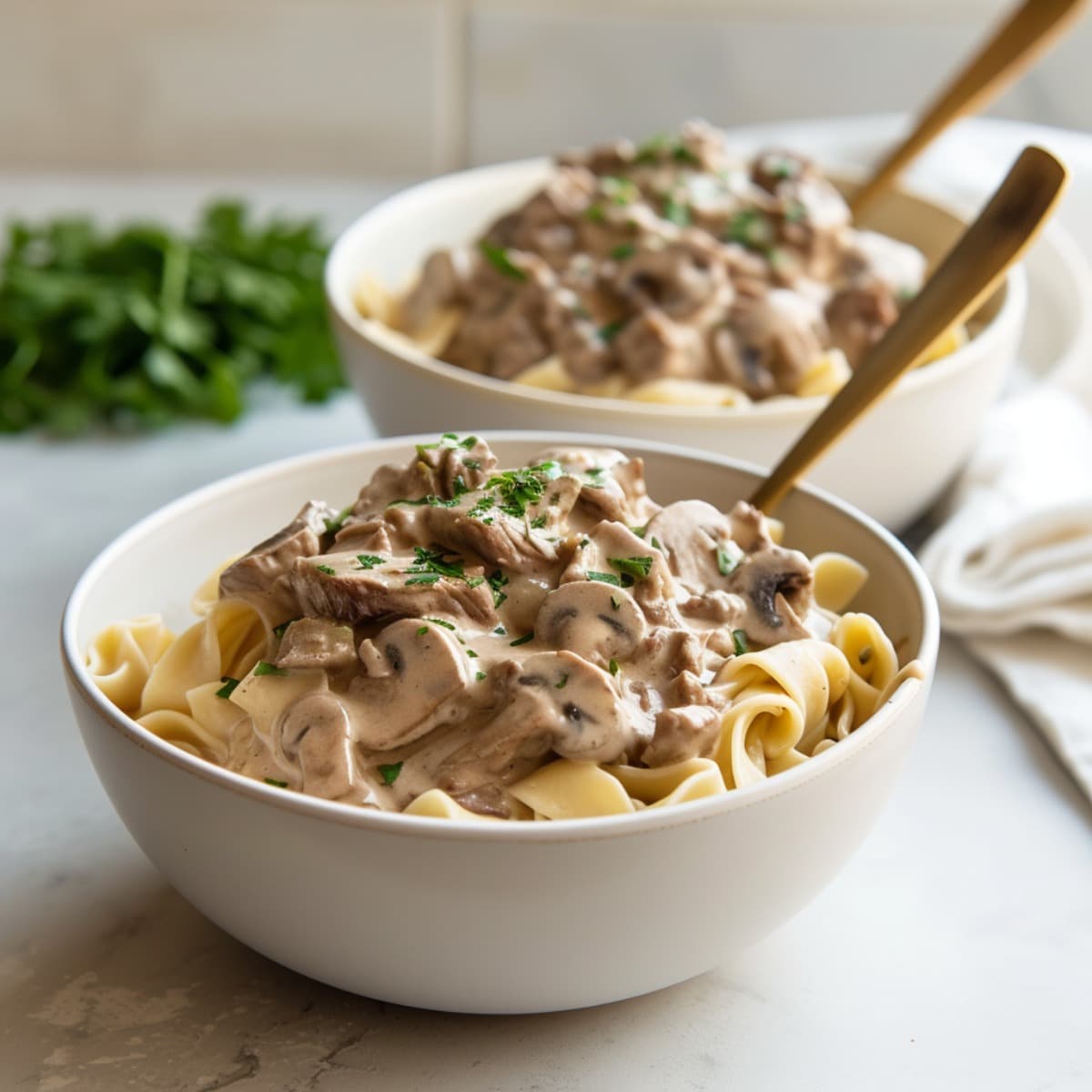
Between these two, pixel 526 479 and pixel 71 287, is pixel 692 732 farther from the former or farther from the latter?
pixel 71 287

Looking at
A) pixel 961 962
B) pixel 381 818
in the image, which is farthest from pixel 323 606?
pixel 961 962

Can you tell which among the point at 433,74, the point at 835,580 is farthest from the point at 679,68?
the point at 835,580

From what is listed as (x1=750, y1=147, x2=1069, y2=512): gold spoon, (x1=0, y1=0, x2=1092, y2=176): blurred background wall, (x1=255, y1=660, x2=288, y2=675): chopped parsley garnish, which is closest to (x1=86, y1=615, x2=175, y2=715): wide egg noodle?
(x1=255, y1=660, x2=288, y2=675): chopped parsley garnish

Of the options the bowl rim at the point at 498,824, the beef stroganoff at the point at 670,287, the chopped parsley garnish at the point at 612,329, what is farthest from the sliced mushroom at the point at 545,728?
the chopped parsley garnish at the point at 612,329

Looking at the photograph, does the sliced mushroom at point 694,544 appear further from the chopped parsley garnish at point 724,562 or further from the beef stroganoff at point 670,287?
the beef stroganoff at point 670,287

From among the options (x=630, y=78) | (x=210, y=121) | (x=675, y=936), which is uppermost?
(x=675, y=936)

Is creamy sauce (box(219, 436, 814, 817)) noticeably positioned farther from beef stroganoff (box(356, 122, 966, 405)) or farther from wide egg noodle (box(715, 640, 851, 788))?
beef stroganoff (box(356, 122, 966, 405))
